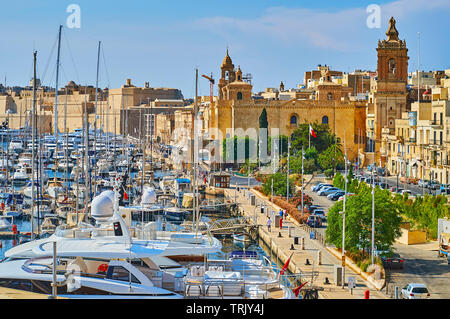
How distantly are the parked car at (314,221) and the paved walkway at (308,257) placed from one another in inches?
16.5

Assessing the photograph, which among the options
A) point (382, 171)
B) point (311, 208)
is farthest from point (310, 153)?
point (311, 208)

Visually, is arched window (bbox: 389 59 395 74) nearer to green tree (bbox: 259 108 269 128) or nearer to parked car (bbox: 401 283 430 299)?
green tree (bbox: 259 108 269 128)

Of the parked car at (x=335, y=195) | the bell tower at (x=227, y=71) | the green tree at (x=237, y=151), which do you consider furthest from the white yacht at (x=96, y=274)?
the bell tower at (x=227, y=71)

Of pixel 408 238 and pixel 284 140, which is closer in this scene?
pixel 408 238

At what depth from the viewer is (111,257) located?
45.0ft

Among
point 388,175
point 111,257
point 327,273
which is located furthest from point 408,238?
point 388,175

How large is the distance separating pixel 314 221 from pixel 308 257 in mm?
6270

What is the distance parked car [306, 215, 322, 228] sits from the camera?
89.0 ft

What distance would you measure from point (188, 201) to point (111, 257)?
21.8 metres

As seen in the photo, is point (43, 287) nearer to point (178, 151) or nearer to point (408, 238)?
point (408, 238)

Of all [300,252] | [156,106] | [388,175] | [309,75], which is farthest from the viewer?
[156,106]

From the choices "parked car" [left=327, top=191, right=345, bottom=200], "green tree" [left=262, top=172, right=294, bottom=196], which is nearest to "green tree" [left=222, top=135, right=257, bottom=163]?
"green tree" [left=262, top=172, right=294, bottom=196]

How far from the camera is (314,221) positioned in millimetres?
27047

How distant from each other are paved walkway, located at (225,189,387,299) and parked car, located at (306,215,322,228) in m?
0.42
